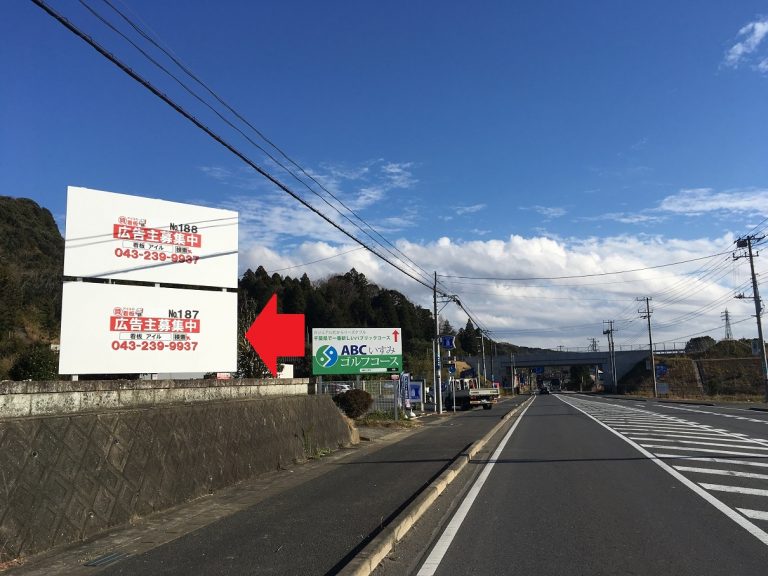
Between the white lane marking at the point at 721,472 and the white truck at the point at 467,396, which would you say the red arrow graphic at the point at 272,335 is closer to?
the white lane marking at the point at 721,472

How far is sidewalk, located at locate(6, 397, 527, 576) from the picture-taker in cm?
616

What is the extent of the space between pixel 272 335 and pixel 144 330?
3.26 m

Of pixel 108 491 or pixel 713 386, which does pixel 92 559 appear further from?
pixel 713 386

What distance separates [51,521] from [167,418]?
2.57 m

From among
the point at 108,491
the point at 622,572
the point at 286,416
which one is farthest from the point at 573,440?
the point at 108,491

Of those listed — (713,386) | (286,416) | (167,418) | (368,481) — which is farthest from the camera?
(713,386)

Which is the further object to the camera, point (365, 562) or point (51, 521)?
point (51, 521)

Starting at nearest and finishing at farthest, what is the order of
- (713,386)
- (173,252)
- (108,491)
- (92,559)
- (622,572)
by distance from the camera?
(622,572), (92,559), (108,491), (173,252), (713,386)

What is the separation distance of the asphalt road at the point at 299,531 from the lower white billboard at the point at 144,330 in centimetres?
352

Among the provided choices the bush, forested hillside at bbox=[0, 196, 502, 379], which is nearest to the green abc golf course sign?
forested hillside at bbox=[0, 196, 502, 379]

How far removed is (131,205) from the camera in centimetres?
1141

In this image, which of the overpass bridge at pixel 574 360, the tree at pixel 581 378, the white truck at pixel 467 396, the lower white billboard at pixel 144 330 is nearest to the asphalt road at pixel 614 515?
the lower white billboard at pixel 144 330

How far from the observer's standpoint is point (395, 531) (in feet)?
23.7

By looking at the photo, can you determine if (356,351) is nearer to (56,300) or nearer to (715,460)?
(715,460)
